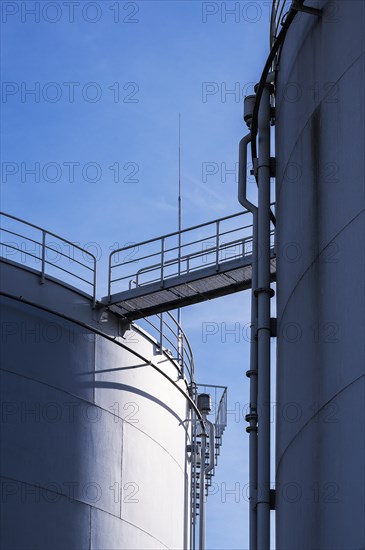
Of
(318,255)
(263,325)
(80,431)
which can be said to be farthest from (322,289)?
(80,431)

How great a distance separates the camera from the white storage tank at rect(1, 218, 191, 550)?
18.1 meters

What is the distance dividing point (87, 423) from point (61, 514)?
182cm

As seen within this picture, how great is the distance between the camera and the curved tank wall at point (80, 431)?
18109 mm

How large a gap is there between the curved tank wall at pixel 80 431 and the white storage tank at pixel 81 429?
0.07 ft

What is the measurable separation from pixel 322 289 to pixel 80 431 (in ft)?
33.2

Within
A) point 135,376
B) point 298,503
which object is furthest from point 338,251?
point 135,376

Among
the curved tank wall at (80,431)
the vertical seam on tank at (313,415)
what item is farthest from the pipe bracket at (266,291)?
the curved tank wall at (80,431)

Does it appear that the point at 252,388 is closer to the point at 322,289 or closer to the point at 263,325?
the point at 263,325

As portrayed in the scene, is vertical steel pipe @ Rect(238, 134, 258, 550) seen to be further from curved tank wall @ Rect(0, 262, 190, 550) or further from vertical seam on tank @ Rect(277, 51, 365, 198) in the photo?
curved tank wall @ Rect(0, 262, 190, 550)

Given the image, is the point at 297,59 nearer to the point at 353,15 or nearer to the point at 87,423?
the point at 353,15

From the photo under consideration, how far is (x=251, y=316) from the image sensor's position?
482 inches

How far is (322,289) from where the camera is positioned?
991cm

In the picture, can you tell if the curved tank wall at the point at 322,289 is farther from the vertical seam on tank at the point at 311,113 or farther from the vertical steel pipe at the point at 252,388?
the vertical steel pipe at the point at 252,388

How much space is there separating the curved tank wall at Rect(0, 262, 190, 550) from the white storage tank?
22 millimetres
